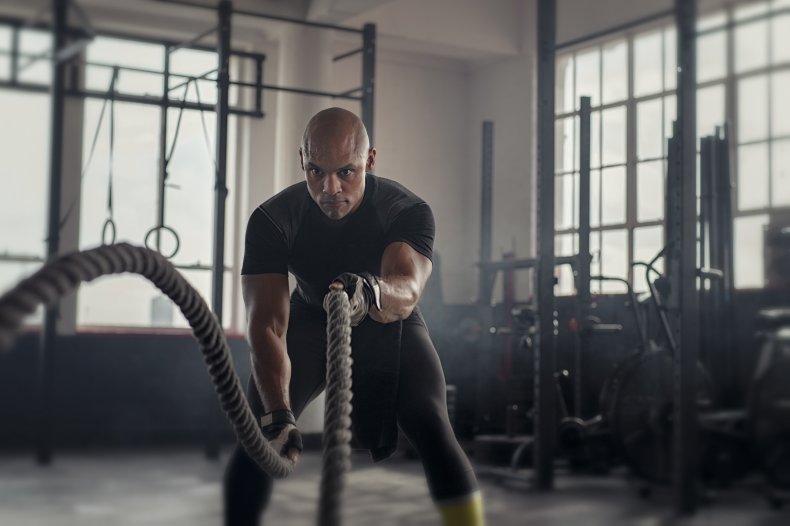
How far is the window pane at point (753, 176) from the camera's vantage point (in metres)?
6.82

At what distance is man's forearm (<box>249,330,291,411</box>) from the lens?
2.24 m

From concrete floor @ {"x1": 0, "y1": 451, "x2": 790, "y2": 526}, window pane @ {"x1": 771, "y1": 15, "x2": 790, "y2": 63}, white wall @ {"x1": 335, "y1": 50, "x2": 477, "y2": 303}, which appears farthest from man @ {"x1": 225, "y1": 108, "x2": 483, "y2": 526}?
white wall @ {"x1": 335, "y1": 50, "x2": 477, "y2": 303}

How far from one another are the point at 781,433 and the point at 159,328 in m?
4.84

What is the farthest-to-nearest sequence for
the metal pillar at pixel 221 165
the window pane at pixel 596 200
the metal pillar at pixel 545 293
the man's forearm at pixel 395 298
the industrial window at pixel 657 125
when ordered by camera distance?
the window pane at pixel 596 200 < the industrial window at pixel 657 125 < the metal pillar at pixel 221 165 < the metal pillar at pixel 545 293 < the man's forearm at pixel 395 298

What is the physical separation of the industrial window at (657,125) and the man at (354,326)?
3.73m

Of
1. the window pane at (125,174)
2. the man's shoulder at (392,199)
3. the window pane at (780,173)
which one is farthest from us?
the window pane at (125,174)

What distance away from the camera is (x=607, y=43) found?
331 inches

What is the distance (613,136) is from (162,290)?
23.1 ft

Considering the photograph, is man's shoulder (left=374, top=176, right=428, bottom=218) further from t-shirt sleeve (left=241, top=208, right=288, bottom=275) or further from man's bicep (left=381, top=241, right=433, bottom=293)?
t-shirt sleeve (left=241, top=208, right=288, bottom=275)

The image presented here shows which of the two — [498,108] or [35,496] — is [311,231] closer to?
[35,496]

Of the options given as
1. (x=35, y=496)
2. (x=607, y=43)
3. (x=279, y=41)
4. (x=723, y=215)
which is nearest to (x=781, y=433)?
(x=723, y=215)

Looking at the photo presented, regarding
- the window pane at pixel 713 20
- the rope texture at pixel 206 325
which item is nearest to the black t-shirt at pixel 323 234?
the rope texture at pixel 206 325

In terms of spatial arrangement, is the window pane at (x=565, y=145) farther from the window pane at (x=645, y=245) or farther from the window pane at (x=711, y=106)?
the window pane at (x=711, y=106)

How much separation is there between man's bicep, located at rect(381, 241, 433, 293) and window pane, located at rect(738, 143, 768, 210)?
16.7 feet
